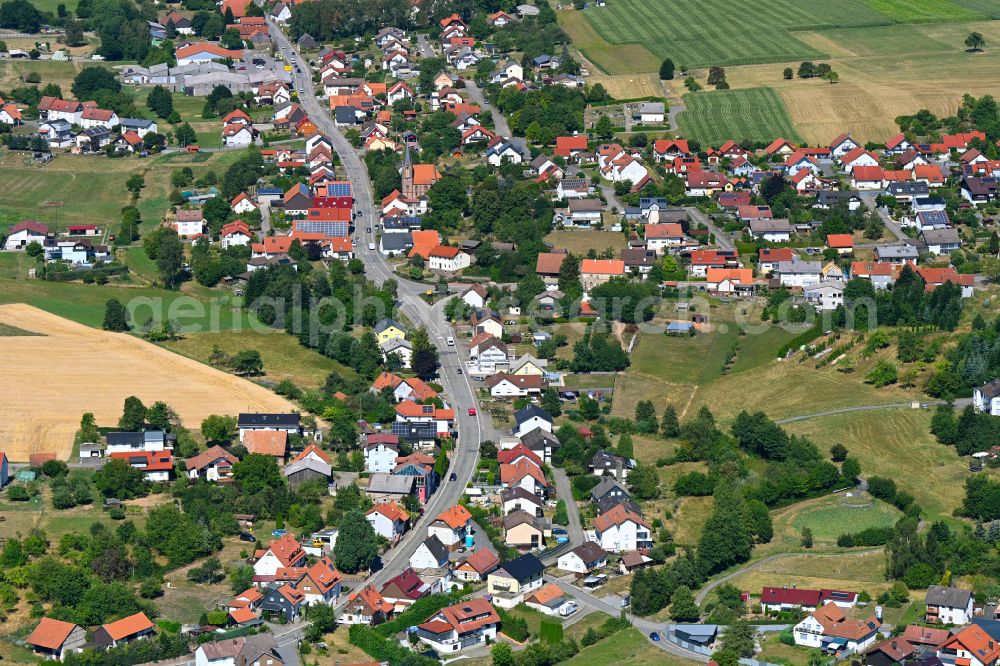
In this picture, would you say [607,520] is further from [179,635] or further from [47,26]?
[47,26]

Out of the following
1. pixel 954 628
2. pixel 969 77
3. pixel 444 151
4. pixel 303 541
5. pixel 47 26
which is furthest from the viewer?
pixel 47 26

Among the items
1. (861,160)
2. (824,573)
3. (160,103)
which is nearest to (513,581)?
(824,573)

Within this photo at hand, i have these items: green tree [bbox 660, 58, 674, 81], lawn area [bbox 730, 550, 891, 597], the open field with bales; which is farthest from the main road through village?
green tree [bbox 660, 58, 674, 81]

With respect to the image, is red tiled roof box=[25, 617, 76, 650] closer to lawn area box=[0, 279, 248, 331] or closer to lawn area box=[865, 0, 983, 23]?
lawn area box=[0, 279, 248, 331]

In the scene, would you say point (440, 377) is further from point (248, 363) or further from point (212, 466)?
point (212, 466)

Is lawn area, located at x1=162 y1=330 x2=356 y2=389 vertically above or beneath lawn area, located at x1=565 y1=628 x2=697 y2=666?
above

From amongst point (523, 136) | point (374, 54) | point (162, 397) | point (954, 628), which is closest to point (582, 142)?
point (523, 136)
